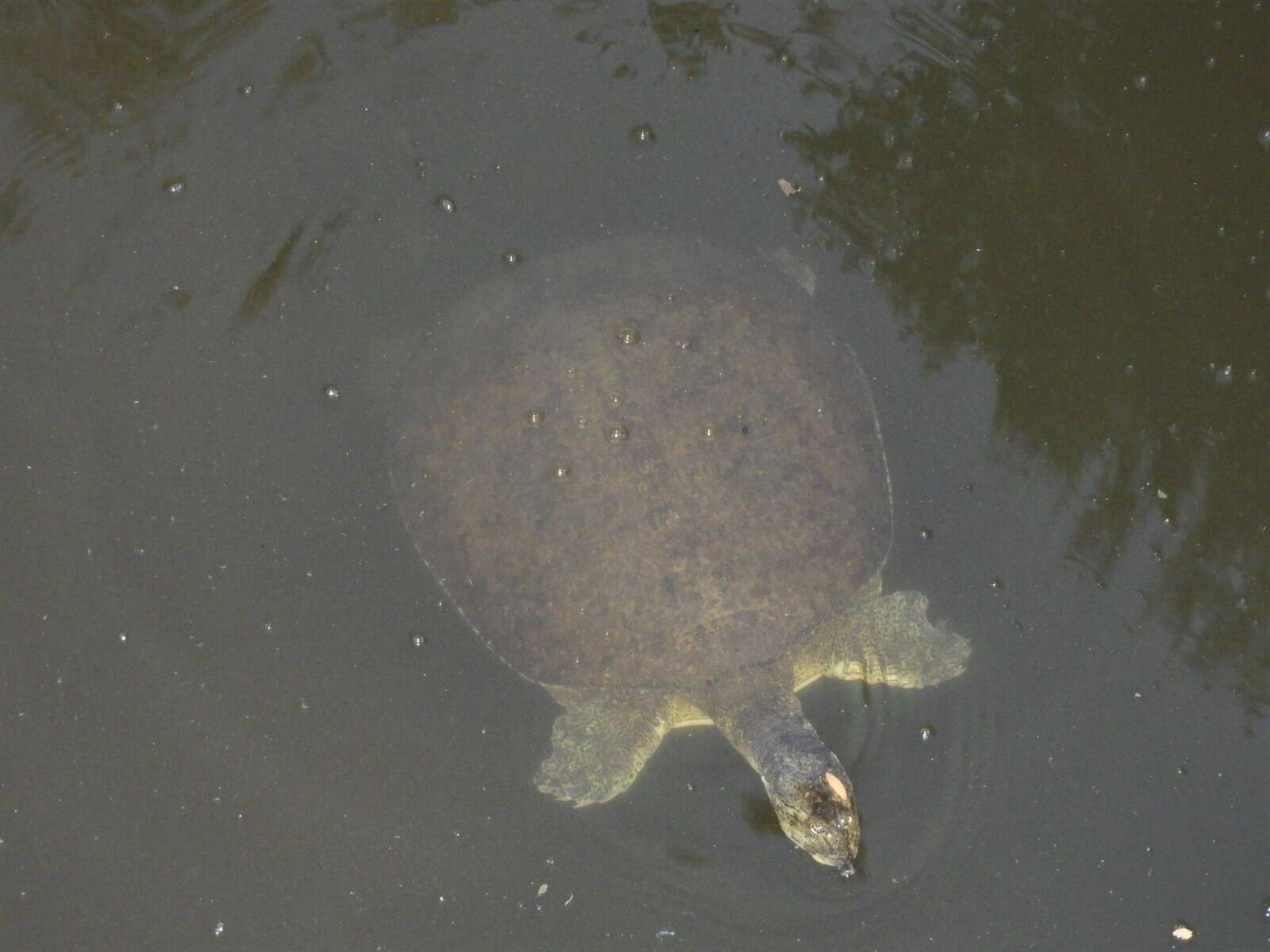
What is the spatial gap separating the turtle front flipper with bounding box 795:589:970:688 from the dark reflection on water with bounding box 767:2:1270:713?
0.60 meters

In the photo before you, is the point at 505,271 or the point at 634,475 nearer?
the point at 634,475

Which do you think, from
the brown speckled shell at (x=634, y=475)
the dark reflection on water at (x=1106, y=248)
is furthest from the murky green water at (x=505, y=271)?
the brown speckled shell at (x=634, y=475)

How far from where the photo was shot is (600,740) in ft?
11.7

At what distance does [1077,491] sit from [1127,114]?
158 cm

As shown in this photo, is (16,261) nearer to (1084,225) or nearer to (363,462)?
(363,462)

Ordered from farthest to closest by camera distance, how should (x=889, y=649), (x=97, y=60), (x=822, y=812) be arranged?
(x=97, y=60) < (x=889, y=649) < (x=822, y=812)

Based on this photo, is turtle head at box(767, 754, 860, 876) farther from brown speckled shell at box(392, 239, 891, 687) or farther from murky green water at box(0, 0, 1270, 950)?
brown speckled shell at box(392, 239, 891, 687)

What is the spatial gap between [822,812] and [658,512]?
98cm

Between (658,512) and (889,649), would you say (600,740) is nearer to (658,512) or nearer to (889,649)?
(658,512)

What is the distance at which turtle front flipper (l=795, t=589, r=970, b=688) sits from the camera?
3680 mm

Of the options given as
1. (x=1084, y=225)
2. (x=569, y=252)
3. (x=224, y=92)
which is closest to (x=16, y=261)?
(x=224, y=92)

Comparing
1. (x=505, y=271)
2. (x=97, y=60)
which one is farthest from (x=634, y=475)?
(x=97, y=60)

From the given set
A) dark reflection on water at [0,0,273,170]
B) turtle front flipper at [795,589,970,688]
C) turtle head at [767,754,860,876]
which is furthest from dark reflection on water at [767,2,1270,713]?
dark reflection on water at [0,0,273,170]

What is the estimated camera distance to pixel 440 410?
3.55 meters
